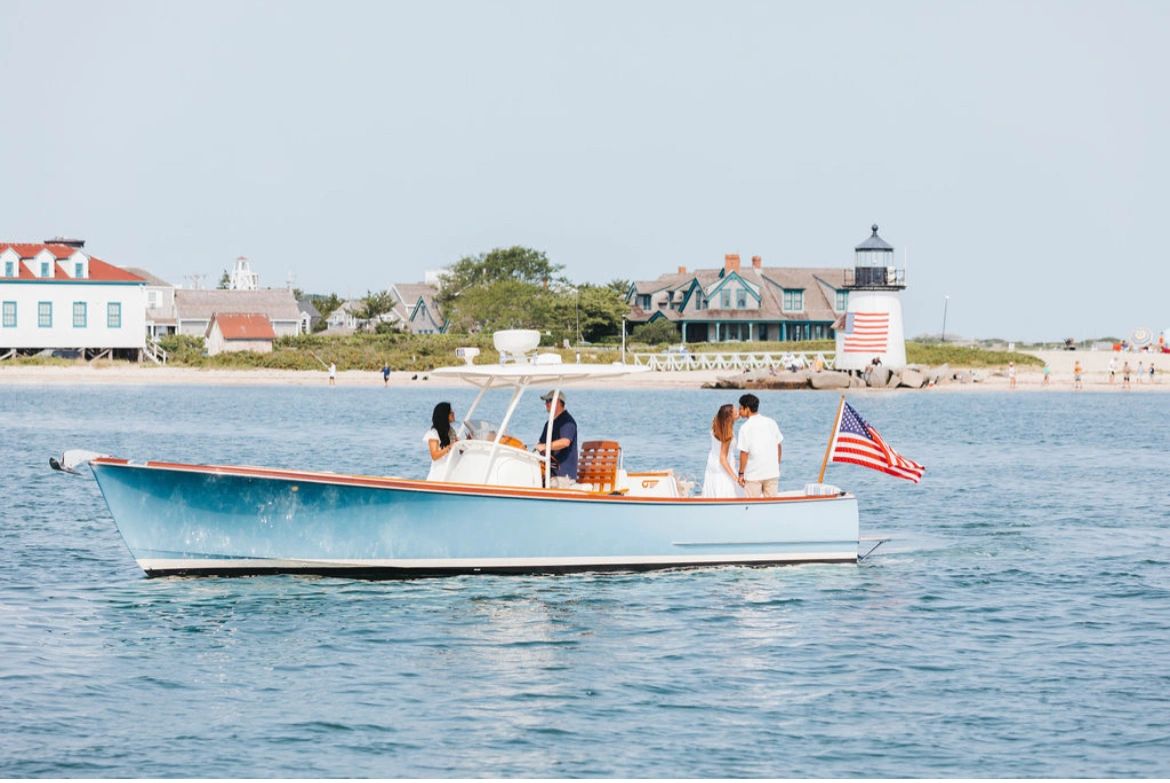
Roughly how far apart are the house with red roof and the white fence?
2562 centimetres

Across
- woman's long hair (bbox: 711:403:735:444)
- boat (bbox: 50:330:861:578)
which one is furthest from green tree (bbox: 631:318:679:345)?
boat (bbox: 50:330:861:578)

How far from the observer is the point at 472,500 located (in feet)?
59.5

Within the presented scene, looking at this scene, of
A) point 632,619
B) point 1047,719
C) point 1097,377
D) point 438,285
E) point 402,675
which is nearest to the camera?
point 1047,719

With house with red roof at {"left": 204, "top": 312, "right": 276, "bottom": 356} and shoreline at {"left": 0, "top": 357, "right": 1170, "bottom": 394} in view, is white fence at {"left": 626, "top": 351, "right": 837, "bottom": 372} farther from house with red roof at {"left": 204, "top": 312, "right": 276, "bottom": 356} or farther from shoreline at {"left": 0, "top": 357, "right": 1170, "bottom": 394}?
house with red roof at {"left": 204, "top": 312, "right": 276, "bottom": 356}

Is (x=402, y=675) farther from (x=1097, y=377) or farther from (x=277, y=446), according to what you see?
(x=1097, y=377)

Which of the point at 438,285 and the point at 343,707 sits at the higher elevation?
the point at 438,285

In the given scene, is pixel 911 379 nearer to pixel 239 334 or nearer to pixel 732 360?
pixel 732 360

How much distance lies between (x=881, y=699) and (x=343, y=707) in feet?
15.5

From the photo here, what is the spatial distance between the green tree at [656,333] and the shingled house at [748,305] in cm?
110

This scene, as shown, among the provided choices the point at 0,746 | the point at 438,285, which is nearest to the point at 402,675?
the point at 0,746

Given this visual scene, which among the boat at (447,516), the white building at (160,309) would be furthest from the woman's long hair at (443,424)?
the white building at (160,309)

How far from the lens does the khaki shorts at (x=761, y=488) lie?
19.7 meters

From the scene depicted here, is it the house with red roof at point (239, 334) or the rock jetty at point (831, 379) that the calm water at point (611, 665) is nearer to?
the rock jetty at point (831, 379)

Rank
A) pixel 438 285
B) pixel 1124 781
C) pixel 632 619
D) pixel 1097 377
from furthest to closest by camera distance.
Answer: pixel 438 285 → pixel 1097 377 → pixel 632 619 → pixel 1124 781
